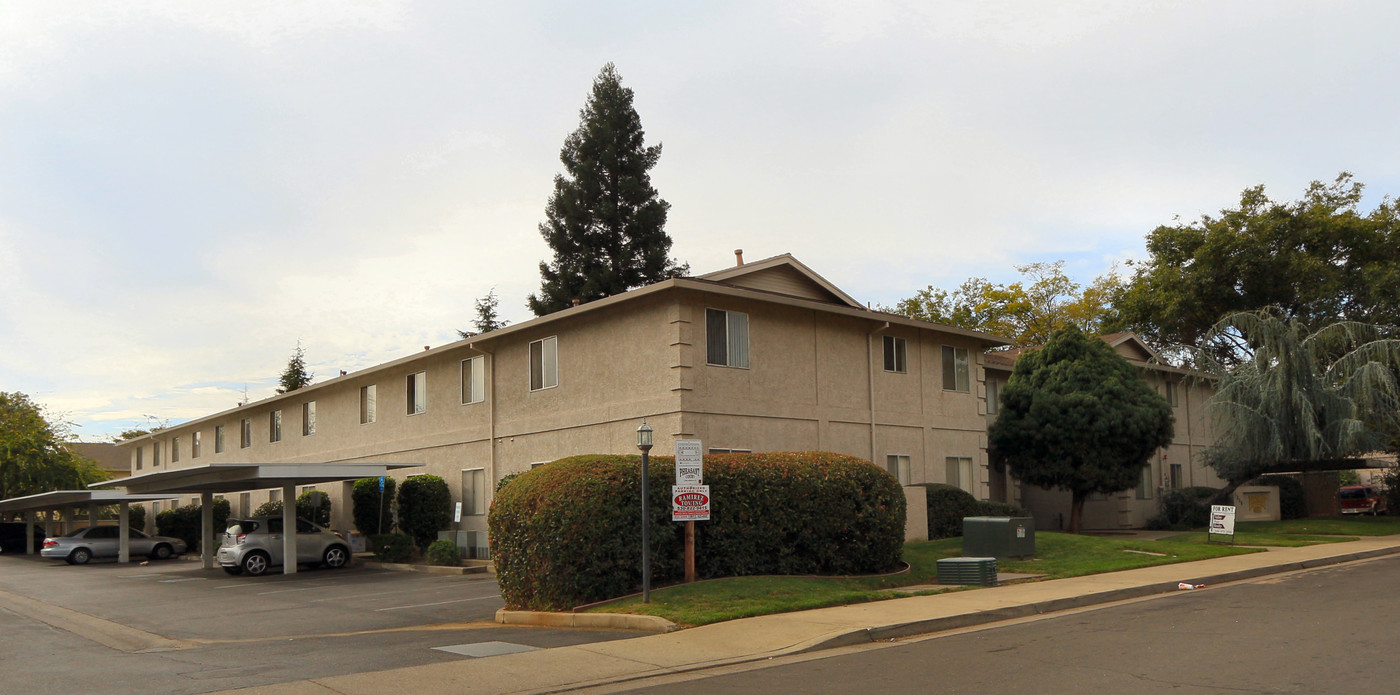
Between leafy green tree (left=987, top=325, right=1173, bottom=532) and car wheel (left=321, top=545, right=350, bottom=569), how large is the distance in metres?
18.8

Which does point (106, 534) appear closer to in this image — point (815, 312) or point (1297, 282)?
point (815, 312)

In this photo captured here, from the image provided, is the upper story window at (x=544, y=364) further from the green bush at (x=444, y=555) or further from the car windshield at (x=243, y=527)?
the car windshield at (x=243, y=527)

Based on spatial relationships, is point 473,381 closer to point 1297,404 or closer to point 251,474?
point 251,474

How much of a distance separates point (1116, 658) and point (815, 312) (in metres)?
14.9

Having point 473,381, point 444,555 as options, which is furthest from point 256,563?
point 473,381

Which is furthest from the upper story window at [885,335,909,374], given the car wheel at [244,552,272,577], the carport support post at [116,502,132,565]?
the carport support post at [116,502,132,565]

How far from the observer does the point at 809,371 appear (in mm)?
24344

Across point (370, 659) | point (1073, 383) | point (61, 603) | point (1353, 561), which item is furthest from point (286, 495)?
point (1353, 561)

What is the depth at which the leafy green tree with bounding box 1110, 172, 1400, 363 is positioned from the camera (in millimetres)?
41250

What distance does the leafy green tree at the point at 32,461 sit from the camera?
51719 mm

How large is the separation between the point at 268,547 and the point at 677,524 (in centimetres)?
1624

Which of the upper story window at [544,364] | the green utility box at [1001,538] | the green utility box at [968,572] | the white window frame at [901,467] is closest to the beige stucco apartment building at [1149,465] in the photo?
the white window frame at [901,467]

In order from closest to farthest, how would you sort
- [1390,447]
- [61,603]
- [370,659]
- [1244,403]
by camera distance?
[370,659]
[61,603]
[1244,403]
[1390,447]

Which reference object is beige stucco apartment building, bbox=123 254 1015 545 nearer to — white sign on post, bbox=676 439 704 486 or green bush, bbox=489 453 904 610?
green bush, bbox=489 453 904 610
